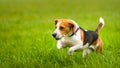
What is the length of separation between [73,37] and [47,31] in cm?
95

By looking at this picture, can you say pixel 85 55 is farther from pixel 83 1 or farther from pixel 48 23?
pixel 83 1

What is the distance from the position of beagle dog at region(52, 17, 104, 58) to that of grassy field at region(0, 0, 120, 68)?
0.09 metres

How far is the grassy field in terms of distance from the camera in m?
3.76

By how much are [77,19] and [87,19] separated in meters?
0.14

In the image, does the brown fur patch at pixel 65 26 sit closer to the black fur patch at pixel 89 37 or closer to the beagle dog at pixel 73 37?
the beagle dog at pixel 73 37

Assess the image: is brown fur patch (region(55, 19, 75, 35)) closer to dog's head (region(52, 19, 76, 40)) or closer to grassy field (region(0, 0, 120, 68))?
dog's head (region(52, 19, 76, 40))

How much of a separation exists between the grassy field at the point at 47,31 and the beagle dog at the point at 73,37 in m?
0.09

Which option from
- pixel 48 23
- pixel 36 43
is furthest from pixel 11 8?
pixel 36 43

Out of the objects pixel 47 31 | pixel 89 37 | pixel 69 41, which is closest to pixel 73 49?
pixel 69 41

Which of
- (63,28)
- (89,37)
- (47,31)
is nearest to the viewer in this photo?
(63,28)

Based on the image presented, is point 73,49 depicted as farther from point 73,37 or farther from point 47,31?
point 47,31

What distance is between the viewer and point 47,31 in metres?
4.68

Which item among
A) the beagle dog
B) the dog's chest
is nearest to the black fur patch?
the beagle dog

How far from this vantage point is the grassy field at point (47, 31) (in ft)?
12.3
